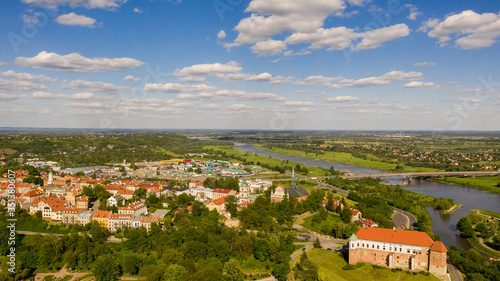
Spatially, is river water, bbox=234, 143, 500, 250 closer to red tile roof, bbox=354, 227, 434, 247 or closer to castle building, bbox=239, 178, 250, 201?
red tile roof, bbox=354, 227, 434, 247

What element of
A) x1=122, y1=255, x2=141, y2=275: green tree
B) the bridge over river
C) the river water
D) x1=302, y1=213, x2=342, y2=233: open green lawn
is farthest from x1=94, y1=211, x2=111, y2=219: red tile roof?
the bridge over river

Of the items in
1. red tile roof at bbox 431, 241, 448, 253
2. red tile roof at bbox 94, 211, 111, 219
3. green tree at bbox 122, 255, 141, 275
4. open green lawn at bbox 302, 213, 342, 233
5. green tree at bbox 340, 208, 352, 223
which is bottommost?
green tree at bbox 122, 255, 141, 275

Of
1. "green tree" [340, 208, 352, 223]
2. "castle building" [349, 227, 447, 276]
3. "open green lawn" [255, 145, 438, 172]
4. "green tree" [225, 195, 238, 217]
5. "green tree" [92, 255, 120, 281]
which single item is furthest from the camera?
"open green lawn" [255, 145, 438, 172]

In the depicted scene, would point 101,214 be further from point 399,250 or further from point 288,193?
point 399,250

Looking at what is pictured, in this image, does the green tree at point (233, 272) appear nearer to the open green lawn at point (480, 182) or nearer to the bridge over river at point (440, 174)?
the open green lawn at point (480, 182)

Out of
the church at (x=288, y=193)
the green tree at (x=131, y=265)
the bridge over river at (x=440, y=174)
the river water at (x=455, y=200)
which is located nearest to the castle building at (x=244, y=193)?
the church at (x=288, y=193)

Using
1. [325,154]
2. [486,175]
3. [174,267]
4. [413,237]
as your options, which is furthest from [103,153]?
[486,175]
